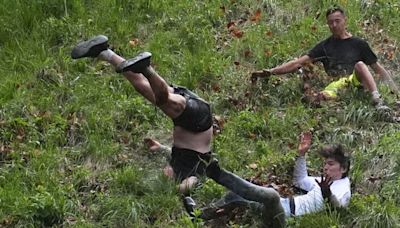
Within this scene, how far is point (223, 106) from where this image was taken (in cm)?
764

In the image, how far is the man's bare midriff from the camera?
629cm

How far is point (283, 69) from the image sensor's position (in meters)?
7.89

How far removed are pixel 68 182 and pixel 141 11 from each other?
147 inches

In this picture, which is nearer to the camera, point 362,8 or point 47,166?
point 47,166

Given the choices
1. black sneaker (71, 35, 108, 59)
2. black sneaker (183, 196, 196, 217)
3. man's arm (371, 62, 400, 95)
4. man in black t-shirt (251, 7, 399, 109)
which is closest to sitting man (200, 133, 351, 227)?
black sneaker (183, 196, 196, 217)

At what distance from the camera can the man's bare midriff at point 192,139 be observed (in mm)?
6285

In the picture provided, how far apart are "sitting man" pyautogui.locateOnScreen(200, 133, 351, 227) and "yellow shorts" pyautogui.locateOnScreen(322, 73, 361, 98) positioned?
1.71m

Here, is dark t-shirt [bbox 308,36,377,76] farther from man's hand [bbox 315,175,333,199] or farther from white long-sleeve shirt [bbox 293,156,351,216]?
man's hand [bbox 315,175,333,199]

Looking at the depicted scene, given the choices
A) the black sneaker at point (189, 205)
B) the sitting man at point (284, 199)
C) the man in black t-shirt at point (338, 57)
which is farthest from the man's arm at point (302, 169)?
the man in black t-shirt at point (338, 57)

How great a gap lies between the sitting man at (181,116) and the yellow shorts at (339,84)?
66.9 inches

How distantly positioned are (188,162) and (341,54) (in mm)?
2561

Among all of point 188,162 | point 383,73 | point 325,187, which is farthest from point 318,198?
point 383,73

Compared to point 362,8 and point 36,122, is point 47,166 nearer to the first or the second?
point 36,122

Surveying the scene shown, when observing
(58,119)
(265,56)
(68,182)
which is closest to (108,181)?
(68,182)
